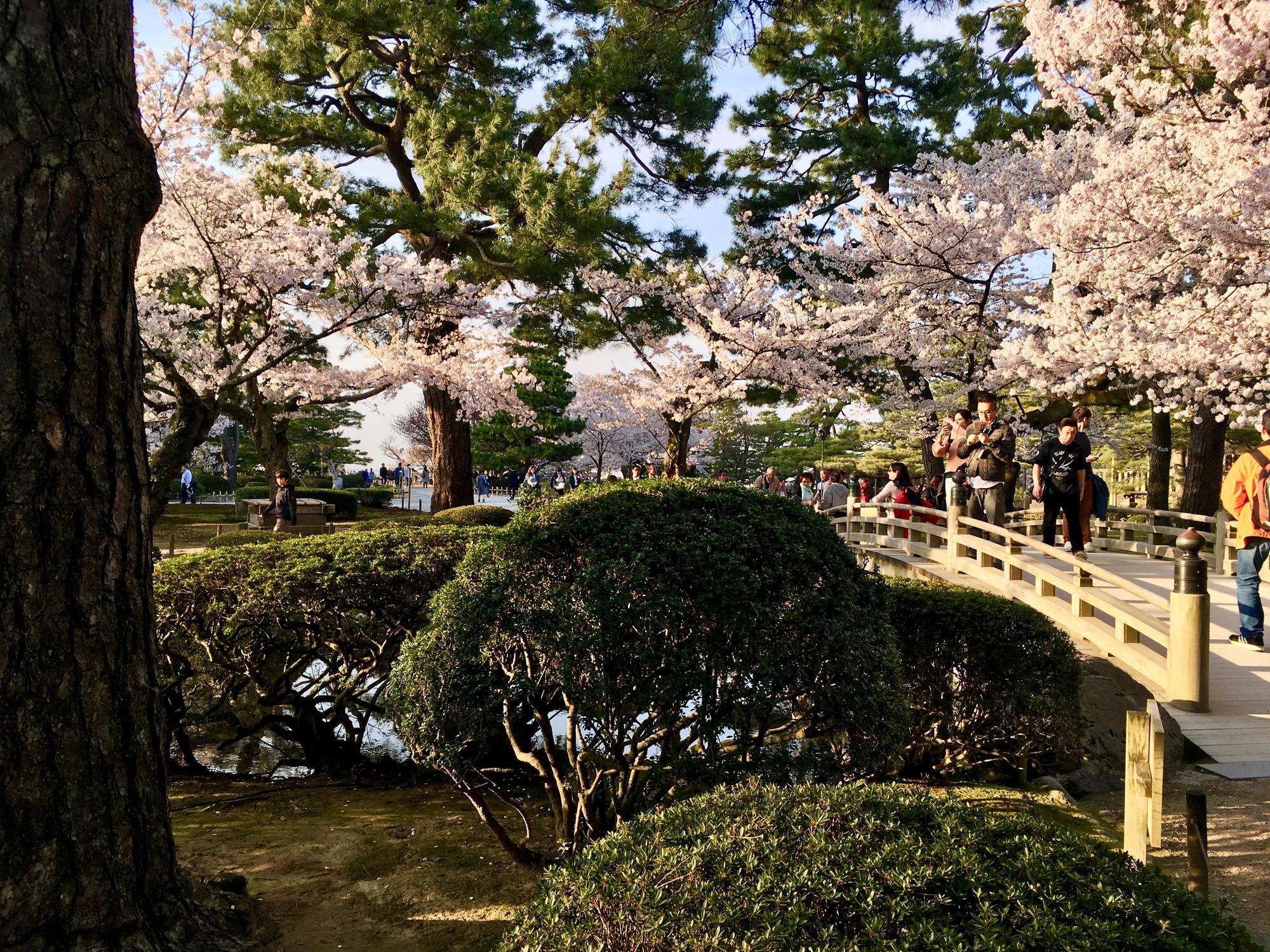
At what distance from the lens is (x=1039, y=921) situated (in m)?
1.91

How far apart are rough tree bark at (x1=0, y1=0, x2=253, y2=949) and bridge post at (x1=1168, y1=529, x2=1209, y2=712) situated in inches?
289

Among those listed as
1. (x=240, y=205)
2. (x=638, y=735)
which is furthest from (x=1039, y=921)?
(x=240, y=205)

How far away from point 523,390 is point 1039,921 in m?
37.9

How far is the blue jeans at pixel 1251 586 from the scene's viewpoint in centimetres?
788

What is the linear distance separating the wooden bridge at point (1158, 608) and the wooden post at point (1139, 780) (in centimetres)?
296

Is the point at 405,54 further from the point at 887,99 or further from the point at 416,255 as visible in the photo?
the point at 887,99

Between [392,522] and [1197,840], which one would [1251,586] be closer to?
[1197,840]

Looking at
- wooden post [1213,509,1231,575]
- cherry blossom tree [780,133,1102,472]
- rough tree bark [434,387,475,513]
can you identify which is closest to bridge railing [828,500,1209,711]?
wooden post [1213,509,1231,575]

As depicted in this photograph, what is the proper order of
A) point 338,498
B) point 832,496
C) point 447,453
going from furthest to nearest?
1. point 338,498
2. point 447,453
3. point 832,496

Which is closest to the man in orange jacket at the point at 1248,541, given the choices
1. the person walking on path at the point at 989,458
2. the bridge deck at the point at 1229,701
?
the bridge deck at the point at 1229,701

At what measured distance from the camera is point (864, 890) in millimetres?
2037

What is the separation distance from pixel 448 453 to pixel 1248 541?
16.5 meters

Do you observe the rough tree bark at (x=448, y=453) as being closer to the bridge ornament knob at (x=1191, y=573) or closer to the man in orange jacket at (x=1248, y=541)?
the man in orange jacket at (x=1248, y=541)

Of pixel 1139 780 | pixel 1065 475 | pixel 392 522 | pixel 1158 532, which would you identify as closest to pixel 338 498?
pixel 392 522
